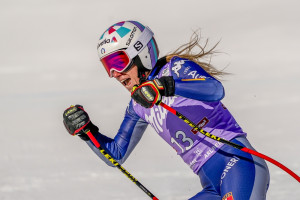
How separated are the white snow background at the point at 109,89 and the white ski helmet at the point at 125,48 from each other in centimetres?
155

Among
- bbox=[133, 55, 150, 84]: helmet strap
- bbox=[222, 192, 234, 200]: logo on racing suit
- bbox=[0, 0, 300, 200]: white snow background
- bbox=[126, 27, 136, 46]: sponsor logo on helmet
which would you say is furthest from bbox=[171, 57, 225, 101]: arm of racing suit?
bbox=[0, 0, 300, 200]: white snow background

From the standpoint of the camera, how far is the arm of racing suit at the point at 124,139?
3.85 meters

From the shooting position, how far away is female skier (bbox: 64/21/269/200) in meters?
3.15

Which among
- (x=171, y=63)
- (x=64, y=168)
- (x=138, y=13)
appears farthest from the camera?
(x=138, y=13)

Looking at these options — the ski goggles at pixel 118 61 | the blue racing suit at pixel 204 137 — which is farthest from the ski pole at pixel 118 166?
the ski goggles at pixel 118 61

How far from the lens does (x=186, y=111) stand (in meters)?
3.42

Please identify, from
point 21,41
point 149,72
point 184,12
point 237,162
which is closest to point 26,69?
point 21,41

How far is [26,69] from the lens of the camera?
26.4ft

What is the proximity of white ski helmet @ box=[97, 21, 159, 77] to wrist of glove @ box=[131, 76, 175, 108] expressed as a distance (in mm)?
397

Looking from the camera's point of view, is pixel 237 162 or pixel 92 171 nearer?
pixel 237 162

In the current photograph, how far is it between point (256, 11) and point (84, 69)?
2.86m

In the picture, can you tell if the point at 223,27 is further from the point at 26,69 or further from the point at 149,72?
the point at 149,72

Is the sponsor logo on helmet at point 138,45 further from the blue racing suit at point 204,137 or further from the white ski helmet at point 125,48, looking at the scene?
the blue racing suit at point 204,137

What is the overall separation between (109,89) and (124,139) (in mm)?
3225
